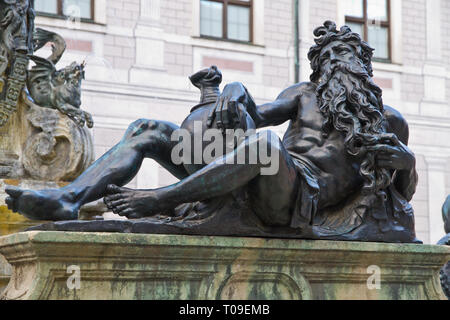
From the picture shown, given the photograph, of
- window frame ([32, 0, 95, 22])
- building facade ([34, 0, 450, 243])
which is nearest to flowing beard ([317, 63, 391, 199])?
building facade ([34, 0, 450, 243])

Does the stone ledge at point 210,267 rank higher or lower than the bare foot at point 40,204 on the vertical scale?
lower

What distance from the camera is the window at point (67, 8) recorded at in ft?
45.4

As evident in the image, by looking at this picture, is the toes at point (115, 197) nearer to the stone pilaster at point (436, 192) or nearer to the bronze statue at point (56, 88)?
the bronze statue at point (56, 88)

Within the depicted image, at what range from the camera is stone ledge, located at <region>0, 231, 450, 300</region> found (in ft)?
9.75

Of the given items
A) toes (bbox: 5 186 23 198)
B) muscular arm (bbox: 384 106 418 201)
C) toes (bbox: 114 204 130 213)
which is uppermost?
muscular arm (bbox: 384 106 418 201)

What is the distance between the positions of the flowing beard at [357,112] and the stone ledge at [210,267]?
0.32 m

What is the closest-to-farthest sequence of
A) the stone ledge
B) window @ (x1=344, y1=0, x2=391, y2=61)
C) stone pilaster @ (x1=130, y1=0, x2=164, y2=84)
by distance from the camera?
the stone ledge < stone pilaster @ (x1=130, y1=0, x2=164, y2=84) < window @ (x1=344, y1=0, x2=391, y2=61)

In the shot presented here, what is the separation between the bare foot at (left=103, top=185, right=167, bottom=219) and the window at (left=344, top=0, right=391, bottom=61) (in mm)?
13892

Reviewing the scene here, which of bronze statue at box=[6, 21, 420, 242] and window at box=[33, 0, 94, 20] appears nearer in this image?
bronze statue at box=[6, 21, 420, 242]

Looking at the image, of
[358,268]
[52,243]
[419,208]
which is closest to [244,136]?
[358,268]

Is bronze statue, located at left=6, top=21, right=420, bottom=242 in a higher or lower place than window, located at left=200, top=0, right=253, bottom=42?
lower

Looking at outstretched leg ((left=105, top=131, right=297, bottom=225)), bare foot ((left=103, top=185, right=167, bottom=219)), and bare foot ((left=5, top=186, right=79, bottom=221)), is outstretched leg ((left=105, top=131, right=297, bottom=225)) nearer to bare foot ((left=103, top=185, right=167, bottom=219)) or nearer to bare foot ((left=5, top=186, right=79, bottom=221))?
bare foot ((left=103, top=185, right=167, bottom=219))

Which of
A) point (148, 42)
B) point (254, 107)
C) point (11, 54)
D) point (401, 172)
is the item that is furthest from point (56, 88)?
point (148, 42)

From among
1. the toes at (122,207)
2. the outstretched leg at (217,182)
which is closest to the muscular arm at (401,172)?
the outstretched leg at (217,182)
